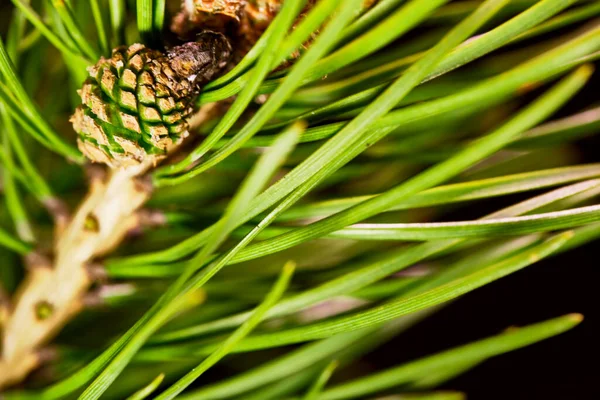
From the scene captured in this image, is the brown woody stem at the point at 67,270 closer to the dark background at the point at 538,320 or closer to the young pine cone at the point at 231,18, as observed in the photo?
the young pine cone at the point at 231,18

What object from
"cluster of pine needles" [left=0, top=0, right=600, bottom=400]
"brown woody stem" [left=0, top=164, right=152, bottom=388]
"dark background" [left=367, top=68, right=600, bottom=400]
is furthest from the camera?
"dark background" [left=367, top=68, right=600, bottom=400]

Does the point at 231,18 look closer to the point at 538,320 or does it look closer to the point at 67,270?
the point at 67,270

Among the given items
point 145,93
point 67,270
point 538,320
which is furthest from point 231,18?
point 538,320

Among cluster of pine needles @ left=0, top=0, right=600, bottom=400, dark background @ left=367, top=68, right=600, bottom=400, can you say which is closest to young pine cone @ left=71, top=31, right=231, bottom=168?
cluster of pine needles @ left=0, top=0, right=600, bottom=400

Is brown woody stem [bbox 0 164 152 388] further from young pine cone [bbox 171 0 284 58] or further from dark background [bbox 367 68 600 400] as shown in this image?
dark background [bbox 367 68 600 400]

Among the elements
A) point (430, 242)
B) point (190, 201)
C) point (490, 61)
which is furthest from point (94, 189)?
point (490, 61)

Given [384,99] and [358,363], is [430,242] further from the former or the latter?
[358,363]

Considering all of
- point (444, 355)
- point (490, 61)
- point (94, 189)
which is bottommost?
point (444, 355)
